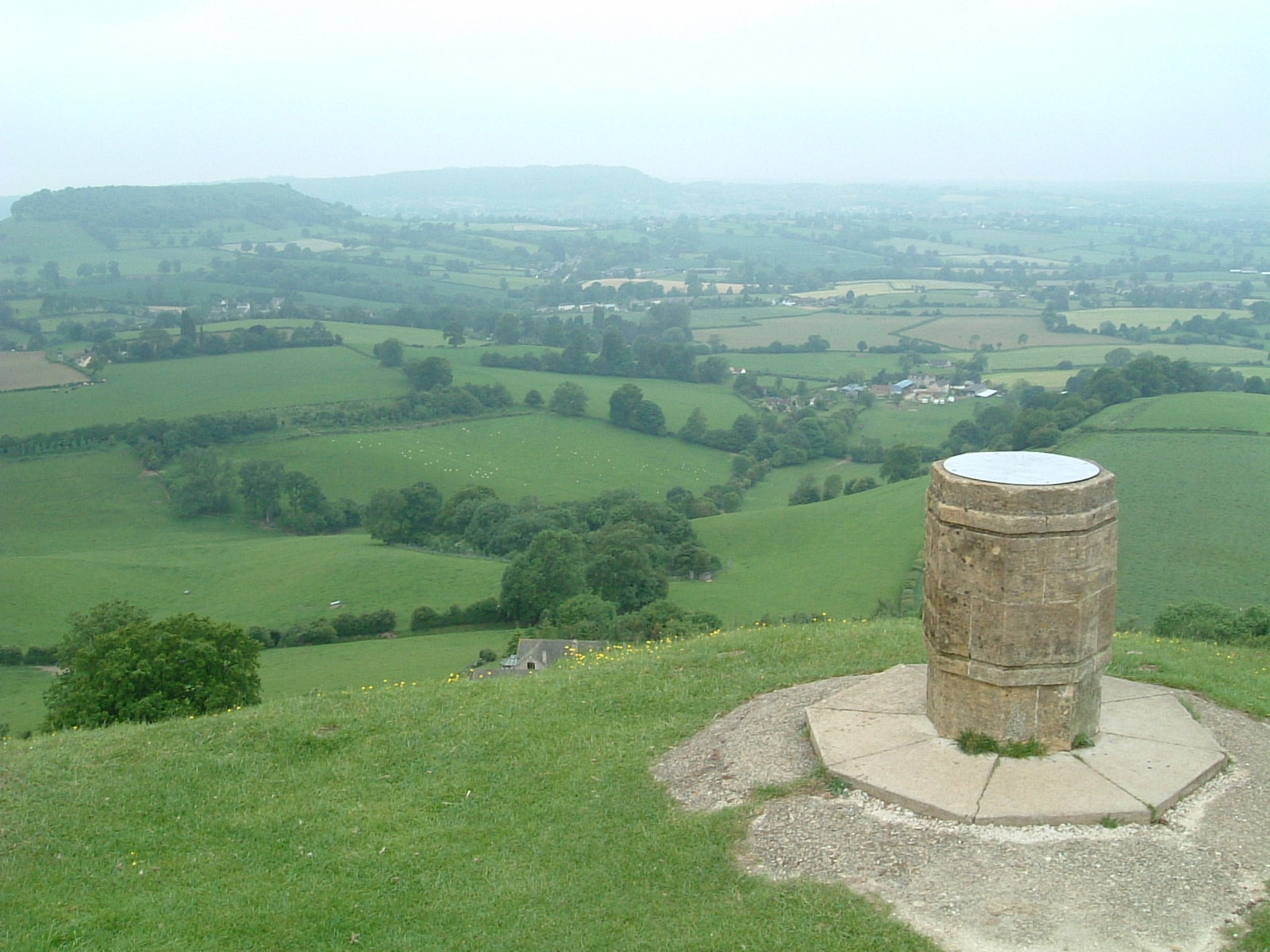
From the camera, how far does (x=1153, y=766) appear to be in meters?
11.2

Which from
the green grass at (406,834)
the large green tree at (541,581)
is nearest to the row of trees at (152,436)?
the large green tree at (541,581)

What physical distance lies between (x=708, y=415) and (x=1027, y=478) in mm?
92160

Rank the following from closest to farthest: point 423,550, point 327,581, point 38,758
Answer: point 38,758 → point 327,581 → point 423,550

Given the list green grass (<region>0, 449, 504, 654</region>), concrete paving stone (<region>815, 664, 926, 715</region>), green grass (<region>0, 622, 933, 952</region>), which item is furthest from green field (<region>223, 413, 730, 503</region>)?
concrete paving stone (<region>815, 664, 926, 715</region>)

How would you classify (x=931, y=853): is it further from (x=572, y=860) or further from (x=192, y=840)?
(x=192, y=840)

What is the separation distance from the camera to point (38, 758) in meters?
13.0

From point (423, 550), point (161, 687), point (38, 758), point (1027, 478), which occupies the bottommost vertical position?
point (423, 550)

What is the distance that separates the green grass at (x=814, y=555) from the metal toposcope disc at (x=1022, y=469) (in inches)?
1300

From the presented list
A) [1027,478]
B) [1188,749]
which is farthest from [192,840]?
[1188,749]

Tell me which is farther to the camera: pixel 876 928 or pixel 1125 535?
pixel 1125 535

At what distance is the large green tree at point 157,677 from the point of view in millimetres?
17844

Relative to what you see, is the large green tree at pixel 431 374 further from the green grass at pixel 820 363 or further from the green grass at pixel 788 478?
the green grass at pixel 820 363

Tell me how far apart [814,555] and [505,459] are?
39.0 metres

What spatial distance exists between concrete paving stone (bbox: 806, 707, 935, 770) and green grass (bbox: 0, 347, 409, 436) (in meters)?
87.8
